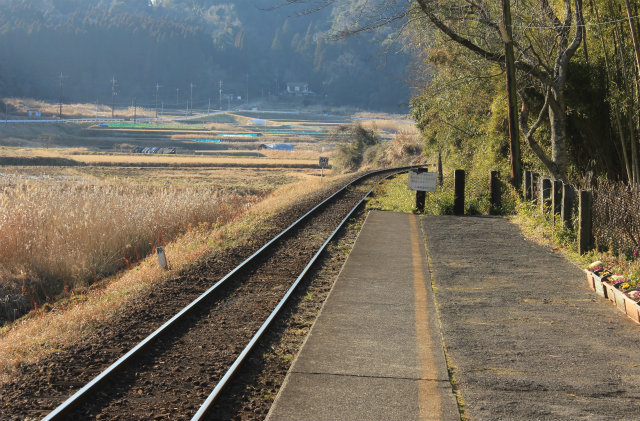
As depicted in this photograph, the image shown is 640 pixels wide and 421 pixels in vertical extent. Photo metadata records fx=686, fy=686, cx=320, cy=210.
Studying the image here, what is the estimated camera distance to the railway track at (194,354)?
5.49m

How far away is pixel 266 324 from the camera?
7.55m

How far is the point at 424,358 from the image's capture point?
21.0 feet

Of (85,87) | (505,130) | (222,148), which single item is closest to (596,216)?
(505,130)

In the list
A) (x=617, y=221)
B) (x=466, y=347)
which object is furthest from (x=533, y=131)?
(x=466, y=347)

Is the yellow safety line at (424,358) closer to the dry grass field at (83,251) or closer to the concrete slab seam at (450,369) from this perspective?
the concrete slab seam at (450,369)

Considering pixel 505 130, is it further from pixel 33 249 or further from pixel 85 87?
pixel 85 87

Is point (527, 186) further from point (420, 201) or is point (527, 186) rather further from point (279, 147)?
point (279, 147)

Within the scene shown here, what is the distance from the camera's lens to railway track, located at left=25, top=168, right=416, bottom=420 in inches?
216

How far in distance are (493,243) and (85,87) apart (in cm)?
20325

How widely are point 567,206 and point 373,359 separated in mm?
6907

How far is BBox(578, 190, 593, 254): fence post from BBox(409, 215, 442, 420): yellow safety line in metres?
2.54

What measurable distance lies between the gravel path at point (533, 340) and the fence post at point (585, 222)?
1.29 ft

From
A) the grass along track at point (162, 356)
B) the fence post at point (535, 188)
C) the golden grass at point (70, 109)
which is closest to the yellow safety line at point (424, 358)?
the grass along track at point (162, 356)

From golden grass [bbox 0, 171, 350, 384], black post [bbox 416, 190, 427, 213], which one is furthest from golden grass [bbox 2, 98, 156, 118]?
golden grass [bbox 0, 171, 350, 384]
